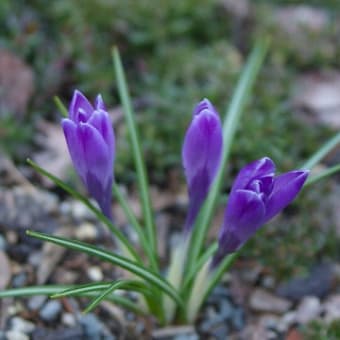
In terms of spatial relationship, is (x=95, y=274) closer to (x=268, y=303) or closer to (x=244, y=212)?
(x=268, y=303)

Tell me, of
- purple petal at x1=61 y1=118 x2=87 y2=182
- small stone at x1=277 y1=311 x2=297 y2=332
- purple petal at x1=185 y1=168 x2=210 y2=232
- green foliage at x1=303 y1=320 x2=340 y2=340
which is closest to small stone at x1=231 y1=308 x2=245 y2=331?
small stone at x1=277 y1=311 x2=297 y2=332

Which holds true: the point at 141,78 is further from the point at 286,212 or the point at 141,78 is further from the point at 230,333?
the point at 230,333

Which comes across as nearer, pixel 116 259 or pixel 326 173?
pixel 116 259

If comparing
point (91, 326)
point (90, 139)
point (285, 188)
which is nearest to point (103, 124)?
point (90, 139)

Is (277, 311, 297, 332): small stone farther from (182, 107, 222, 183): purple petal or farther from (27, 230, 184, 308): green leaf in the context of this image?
(182, 107, 222, 183): purple petal

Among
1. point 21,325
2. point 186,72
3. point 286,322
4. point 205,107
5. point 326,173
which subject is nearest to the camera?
point 205,107
